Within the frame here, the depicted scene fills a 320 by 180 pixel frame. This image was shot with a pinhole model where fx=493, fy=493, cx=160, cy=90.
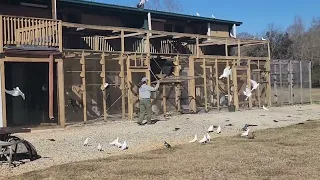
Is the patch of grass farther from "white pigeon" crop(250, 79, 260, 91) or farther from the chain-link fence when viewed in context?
the chain-link fence

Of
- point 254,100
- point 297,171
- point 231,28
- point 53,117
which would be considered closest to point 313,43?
point 231,28

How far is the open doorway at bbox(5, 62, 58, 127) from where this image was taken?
1900 centimetres

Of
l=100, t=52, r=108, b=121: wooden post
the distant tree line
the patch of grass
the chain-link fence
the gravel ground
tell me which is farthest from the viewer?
the distant tree line

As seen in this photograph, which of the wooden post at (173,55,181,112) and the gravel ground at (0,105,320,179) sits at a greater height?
the wooden post at (173,55,181,112)

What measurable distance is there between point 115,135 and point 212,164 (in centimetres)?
611

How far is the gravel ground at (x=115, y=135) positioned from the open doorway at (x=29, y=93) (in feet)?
8.22

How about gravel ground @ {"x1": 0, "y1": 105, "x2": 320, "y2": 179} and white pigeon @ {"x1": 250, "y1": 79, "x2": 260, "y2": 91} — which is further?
white pigeon @ {"x1": 250, "y1": 79, "x2": 260, "y2": 91}

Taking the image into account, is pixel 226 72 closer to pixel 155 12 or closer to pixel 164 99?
pixel 164 99

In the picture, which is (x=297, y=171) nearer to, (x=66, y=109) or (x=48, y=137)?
(x=48, y=137)

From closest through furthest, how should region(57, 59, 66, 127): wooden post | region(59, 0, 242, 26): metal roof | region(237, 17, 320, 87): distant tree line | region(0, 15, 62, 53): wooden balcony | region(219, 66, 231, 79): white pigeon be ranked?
region(0, 15, 62, 53): wooden balcony
region(57, 59, 66, 127): wooden post
region(219, 66, 231, 79): white pigeon
region(59, 0, 242, 26): metal roof
region(237, 17, 320, 87): distant tree line

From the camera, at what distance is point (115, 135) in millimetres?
14836

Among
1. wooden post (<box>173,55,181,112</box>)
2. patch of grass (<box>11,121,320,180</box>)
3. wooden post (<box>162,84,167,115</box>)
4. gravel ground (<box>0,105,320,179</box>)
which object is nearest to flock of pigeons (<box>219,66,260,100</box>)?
wooden post (<box>173,55,181,112</box>)

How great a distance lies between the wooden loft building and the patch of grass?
7222 millimetres

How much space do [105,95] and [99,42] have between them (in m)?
5.23
